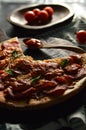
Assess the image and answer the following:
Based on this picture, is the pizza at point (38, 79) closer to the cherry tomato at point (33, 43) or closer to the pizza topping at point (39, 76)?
the pizza topping at point (39, 76)

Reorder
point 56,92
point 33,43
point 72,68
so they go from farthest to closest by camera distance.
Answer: point 33,43 < point 72,68 < point 56,92

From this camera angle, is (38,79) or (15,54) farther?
(15,54)

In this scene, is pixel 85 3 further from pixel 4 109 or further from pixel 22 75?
pixel 4 109

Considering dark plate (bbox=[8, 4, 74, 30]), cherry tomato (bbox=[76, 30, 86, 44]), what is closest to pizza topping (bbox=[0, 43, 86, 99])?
Answer: cherry tomato (bbox=[76, 30, 86, 44])

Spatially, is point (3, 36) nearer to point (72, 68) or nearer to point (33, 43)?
point (33, 43)

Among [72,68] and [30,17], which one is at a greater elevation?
[30,17]

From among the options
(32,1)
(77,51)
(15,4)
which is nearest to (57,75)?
(77,51)

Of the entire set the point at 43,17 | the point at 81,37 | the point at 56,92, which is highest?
the point at 43,17

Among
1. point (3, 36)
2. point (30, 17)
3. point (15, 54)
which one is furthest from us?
point (30, 17)

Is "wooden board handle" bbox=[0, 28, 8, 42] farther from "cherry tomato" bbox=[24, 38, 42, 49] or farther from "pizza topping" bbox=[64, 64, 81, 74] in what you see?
"pizza topping" bbox=[64, 64, 81, 74]

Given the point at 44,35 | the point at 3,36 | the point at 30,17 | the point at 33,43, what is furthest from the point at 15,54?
the point at 30,17
